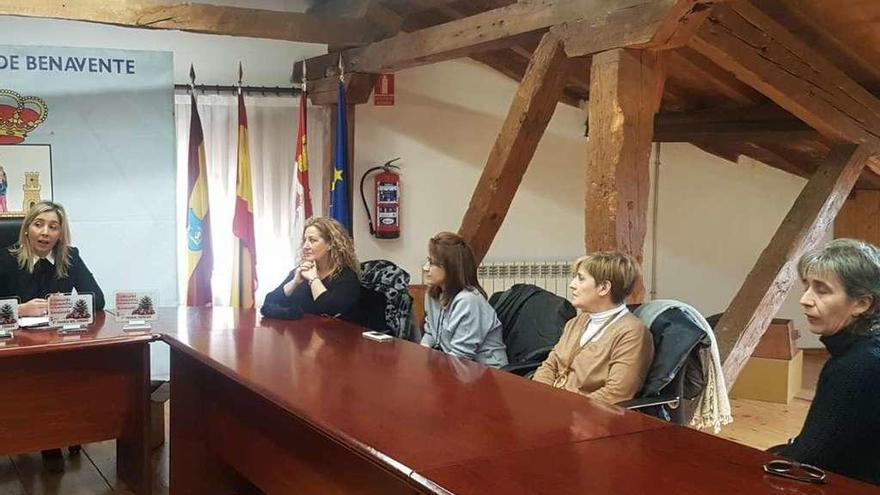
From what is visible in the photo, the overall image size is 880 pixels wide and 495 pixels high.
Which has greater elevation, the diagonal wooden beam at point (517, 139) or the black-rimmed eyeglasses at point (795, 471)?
the diagonal wooden beam at point (517, 139)

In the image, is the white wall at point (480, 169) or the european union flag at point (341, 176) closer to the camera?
the european union flag at point (341, 176)

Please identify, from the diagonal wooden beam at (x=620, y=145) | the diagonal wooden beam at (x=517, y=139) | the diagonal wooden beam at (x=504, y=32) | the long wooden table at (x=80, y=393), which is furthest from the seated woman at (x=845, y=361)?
the long wooden table at (x=80, y=393)

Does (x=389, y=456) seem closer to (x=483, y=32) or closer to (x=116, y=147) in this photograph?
(x=483, y=32)

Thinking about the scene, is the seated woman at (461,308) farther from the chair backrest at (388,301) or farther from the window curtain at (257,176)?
the window curtain at (257,176)

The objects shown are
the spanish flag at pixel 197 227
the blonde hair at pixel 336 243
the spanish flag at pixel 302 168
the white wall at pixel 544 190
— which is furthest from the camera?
the white wall at pixel 544 190

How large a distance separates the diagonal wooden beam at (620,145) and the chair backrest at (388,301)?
894 millimetres

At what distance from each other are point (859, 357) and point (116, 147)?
427 centimetres

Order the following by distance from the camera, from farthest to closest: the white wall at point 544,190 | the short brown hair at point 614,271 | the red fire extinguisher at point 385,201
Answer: the white wall at point 544,190
the red fire extinguisher at point 385,201
the short brown hair at point 614,271

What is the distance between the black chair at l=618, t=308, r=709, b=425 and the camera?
2661mm

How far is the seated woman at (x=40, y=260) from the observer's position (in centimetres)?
359

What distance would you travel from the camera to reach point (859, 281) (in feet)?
6.11

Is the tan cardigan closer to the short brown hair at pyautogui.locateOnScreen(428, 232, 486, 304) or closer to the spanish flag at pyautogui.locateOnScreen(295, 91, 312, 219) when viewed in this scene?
the short brown hair at pyautogui.locateOnScreen(428, 232, 486, 304)

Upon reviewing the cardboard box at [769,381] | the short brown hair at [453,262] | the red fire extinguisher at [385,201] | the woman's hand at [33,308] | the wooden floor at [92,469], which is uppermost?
the red fire extinguisher at [385,201]

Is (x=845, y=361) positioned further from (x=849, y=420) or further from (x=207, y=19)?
(x=207, y=19)
